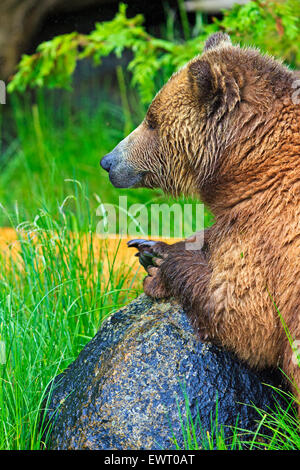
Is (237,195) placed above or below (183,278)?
above

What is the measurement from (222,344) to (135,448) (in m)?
0.66

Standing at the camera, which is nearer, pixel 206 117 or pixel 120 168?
pixel 206 117

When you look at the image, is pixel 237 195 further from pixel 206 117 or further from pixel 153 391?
pixel 153 391

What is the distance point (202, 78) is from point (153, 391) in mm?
1584

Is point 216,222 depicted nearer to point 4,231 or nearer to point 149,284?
point 149,284

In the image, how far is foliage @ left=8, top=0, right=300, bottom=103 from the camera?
5.81m

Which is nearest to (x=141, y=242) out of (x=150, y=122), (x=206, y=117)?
(x=150, y=122)

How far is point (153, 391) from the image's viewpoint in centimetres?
319

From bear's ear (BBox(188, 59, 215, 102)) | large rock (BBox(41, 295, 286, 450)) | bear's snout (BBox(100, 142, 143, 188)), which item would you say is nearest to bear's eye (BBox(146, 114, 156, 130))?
bear's snout (BBox(100, 142, 143, 188))

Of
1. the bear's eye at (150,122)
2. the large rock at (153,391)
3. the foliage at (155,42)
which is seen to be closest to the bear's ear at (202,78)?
the bear's eye at (150,122)

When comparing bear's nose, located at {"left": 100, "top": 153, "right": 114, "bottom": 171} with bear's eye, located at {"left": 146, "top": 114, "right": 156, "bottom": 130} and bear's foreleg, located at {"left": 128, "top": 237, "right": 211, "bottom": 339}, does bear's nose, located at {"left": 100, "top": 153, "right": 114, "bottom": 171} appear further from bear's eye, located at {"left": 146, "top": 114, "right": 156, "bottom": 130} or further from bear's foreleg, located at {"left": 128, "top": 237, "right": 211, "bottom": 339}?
bear's foreleg, located at {"left": 128, "top": 237, "right": 211, "bottom": 339}

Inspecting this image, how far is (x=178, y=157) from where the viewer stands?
3678 mm

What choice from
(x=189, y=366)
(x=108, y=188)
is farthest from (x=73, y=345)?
(x=108, y=188)

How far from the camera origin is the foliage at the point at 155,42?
19.1ft
